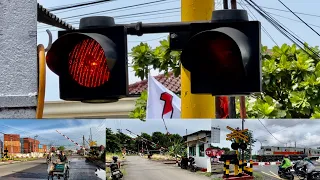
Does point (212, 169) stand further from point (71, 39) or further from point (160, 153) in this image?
point (71, 39)

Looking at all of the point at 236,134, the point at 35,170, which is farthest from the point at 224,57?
the point at 35,170

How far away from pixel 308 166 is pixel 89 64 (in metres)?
1.60

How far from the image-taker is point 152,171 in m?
4.85

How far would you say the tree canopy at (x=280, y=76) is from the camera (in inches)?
479

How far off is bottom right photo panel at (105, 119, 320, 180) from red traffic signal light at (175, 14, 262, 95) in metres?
0.33

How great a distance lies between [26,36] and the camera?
5938mm

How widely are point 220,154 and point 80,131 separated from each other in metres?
0.98

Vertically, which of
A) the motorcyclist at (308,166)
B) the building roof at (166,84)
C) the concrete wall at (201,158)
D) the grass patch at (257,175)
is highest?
the building roof at (166,84)

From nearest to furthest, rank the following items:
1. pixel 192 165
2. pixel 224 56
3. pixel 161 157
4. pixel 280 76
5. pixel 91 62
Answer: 1. pixel 224 56
2. pixel 91 62
3. pixel 192 165
4. pixel 161 157
5. pixel 280 76

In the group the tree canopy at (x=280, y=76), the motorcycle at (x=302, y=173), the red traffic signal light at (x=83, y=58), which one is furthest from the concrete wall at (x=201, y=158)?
the tree canopy at (x=280, y=76)

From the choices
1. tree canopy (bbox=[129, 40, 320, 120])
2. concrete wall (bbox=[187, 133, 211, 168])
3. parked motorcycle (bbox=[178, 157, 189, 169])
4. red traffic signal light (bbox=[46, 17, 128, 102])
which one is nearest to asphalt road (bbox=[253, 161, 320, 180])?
concrete wall (bbox=[187, 133, 211, 168])

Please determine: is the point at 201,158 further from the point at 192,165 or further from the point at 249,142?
the point at 249,142

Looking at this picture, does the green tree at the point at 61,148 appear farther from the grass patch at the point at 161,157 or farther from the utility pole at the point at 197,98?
the utility pole at the point at 197,98

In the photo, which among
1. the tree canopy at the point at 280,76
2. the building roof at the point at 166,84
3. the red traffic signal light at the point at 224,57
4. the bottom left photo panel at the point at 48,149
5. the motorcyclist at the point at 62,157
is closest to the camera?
the red traffic signal light at the point at 224,57
